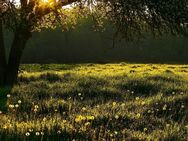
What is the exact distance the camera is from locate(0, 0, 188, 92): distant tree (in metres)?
18.7

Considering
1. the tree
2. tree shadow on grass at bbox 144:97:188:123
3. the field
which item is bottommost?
tree shadow on grass at bbox 144:97:188:123

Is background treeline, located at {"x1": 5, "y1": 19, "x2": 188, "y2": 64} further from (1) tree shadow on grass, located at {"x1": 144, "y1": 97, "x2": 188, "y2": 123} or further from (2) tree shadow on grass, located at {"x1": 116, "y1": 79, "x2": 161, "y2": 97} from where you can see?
(1) tree shadow on grass, located at {"x1": 144, "y1": 97, "x2": 188, "y2": 123}

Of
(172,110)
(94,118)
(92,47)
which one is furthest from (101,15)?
(92,47)

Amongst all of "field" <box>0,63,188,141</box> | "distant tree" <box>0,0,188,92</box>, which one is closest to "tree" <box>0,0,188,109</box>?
"distant tree" <box>0,0,188,92</box>

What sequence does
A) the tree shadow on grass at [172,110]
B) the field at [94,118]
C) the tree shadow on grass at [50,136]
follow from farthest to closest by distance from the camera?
the tree shadow on grass at [172,110], the field at [94,118], the tree shadow on grass at [50,136]

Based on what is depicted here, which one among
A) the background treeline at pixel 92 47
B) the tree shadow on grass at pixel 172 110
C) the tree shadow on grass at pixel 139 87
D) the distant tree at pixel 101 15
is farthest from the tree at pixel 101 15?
the background treeline at pixel 92 47

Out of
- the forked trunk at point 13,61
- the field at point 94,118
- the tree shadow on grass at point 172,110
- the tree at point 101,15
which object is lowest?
the tree shadow on grass at point 172,110

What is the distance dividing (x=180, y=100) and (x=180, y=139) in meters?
6.48

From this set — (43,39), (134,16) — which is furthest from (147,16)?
(43,39)

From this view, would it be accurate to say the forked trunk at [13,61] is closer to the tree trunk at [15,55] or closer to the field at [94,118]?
the tree trunk at [15,55]

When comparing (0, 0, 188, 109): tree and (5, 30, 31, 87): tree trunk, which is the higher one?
(0, 0, 188, 109): tree

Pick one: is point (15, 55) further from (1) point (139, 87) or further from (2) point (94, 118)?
(2) point (94, 118)

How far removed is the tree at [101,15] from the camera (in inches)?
738

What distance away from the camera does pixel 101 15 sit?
75.4 feet
